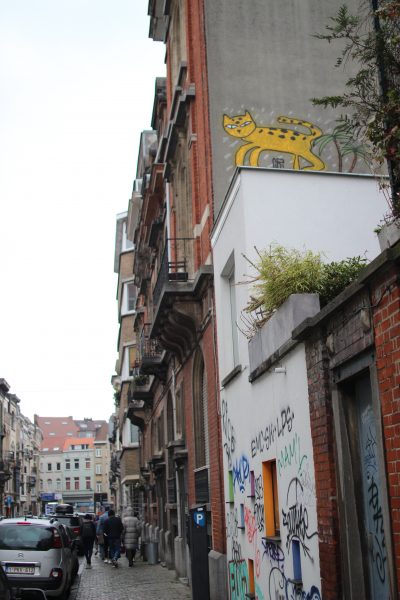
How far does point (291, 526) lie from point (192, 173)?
1056 centimetres

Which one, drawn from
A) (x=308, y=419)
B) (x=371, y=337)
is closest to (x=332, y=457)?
(x=308, y=419)

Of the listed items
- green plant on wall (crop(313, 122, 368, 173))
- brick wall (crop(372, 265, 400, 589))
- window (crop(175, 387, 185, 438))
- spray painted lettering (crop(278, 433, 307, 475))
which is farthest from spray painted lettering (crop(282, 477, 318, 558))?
window (crop(175, 387, 185, 438))

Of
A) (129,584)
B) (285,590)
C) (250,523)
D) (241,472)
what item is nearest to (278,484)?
(285,590)

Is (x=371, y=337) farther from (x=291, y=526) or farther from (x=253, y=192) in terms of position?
(x=253, y=192)

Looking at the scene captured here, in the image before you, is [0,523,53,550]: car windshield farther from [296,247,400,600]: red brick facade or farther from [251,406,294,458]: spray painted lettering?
[296,247,400,600]: red brick facade

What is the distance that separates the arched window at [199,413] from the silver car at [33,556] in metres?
3.55

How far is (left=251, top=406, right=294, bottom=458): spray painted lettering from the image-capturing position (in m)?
8.82

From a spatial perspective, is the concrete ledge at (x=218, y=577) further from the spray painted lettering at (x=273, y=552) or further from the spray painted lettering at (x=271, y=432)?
the spray painted lettering at (x=273, y=552)

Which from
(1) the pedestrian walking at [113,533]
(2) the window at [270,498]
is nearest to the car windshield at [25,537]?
(2) the window at [270,498]

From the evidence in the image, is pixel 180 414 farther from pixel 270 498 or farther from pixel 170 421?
pixel 270 498

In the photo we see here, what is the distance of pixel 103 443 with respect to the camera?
144250mm

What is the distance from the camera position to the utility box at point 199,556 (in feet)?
41.8

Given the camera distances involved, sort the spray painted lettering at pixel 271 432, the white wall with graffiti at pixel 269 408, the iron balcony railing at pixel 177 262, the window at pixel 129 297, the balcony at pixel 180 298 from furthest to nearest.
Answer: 1. the window at pixel 129 297
2. the iron balcony railing at pixel 177 262
3. the balcony at pixel 180 298
4. the spray painted lettering at pixel 271 432
5. the white wall with graffiti at pixel 269 408

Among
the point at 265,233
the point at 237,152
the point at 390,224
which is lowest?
the point at 390,224
